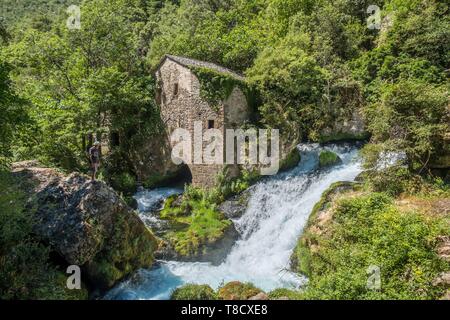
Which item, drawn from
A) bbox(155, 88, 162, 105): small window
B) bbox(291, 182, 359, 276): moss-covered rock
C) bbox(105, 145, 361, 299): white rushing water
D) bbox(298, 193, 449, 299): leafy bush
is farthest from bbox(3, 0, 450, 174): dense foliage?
bbox(298, 193, 449, 299): leafy bush

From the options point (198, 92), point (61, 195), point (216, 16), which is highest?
point (216, 16)

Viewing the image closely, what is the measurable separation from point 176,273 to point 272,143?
845 centimetres

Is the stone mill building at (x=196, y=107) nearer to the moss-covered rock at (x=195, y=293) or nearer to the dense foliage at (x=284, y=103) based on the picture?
the dense foliage at (x=284, y=103)

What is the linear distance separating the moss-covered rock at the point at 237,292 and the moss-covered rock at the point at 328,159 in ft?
31.5

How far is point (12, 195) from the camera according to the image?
955 cm

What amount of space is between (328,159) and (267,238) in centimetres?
558

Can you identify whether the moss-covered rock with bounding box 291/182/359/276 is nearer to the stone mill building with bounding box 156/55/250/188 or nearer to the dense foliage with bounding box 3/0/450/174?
the dense foliage with bounding box 3/0/450/174

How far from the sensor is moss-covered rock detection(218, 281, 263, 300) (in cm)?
921

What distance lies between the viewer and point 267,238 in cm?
1459

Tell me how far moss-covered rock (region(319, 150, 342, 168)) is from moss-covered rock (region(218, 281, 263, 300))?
9.60 m

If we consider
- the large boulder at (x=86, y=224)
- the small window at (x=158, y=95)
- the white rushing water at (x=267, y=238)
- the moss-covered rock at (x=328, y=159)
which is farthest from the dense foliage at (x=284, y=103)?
the moss-covered rock at (x=328, y=159)

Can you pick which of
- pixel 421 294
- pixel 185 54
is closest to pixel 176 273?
pixel 421 294
